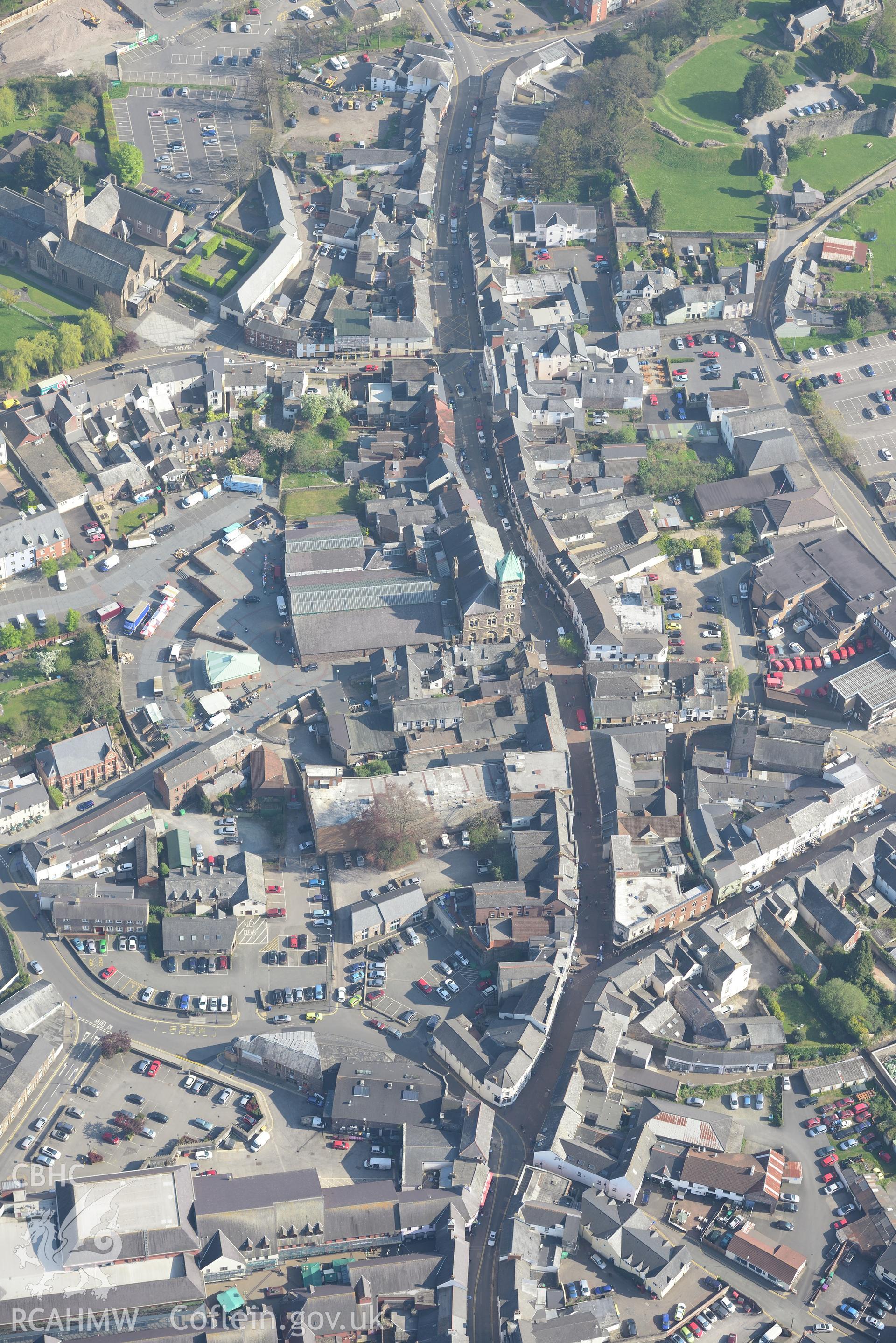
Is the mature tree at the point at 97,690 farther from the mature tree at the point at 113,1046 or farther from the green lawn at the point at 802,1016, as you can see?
the green lawn at the point at 802,1016

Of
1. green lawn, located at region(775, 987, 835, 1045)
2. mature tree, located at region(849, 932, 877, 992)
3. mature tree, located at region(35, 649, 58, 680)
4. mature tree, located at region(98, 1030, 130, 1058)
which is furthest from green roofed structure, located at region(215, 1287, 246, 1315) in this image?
mature tree, located at region(35, 649, 58, 680)

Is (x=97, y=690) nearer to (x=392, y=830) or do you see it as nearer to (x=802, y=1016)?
(x=392, y=830)

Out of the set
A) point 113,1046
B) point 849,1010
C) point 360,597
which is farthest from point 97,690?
point 849,1010

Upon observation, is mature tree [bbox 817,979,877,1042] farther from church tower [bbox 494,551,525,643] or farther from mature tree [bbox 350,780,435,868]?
church tower [bbox 494,551,525,643]

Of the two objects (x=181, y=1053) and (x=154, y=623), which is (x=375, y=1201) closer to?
(x=181, y=1053)

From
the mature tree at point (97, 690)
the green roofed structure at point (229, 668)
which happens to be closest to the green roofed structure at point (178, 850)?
the mature tree at point (97, 690)

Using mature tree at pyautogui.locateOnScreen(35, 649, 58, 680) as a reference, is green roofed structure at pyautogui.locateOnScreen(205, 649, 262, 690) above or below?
below
